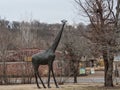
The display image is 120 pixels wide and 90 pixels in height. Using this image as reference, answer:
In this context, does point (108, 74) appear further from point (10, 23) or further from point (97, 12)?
point (10, 23)

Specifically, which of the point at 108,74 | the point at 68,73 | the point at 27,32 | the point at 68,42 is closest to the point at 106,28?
the point at 108,74

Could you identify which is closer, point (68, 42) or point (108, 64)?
point (108, 64)

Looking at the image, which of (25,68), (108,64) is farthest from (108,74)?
(25,68)

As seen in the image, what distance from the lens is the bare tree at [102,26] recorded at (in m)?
26.8

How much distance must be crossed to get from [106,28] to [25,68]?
11043mm

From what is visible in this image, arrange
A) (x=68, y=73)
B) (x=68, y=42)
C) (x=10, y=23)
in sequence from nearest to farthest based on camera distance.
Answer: (x=68, y=73) < (x=68, y=42) < (x=10, y=23)

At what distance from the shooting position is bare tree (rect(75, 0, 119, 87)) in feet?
88.1

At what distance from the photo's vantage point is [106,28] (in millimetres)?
27547

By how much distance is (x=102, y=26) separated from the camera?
2773cm

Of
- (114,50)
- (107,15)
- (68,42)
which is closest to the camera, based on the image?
(114,50)

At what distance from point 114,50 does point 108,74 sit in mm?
2372

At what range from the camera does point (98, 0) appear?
27891mm

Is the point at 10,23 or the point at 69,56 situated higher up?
the point at 10,23

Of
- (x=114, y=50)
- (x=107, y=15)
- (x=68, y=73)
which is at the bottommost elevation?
(x=68, y=73)
